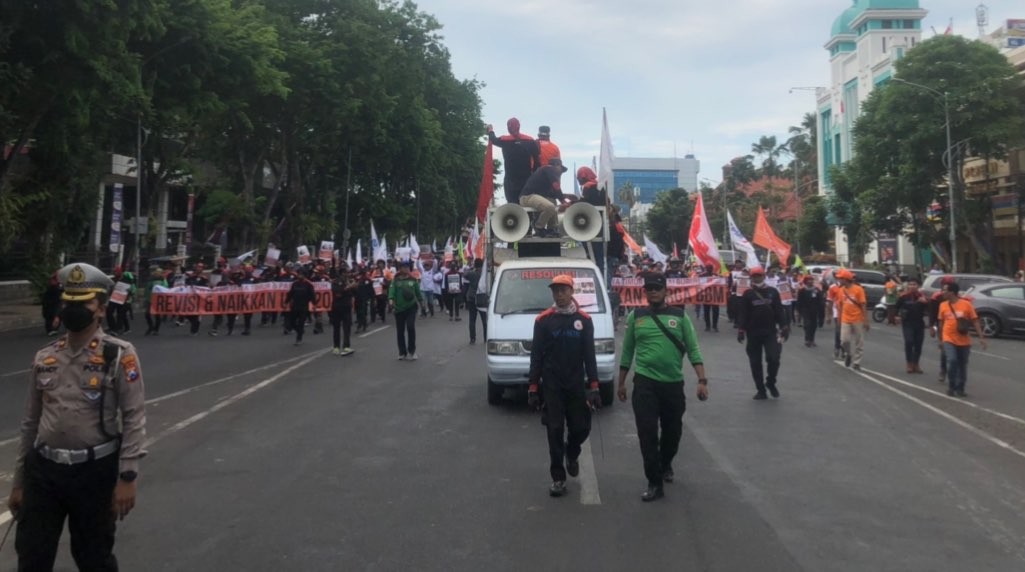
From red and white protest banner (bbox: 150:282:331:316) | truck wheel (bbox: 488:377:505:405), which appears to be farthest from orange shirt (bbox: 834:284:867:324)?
red and white protest banner (bbox: 150:282:331:316)

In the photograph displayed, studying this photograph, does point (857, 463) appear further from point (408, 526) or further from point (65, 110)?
point (65, 110)

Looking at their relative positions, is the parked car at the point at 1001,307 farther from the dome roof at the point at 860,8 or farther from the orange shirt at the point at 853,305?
the dome roof at the point at 860,8

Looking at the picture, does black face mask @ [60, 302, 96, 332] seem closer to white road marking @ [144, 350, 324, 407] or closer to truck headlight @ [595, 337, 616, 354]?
white road marking @ [144, 350, 324, 407]

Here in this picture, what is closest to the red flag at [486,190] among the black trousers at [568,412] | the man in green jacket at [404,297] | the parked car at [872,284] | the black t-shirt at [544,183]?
the black t-shirt at [544,183]

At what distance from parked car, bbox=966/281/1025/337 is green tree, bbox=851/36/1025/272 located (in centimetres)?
1333

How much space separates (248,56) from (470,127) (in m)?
34.2

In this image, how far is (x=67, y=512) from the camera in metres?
3.86

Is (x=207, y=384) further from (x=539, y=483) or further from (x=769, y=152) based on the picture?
(x=769, y=152)

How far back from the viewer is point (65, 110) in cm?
1895

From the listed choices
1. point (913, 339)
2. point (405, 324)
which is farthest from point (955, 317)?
point (405, 324)

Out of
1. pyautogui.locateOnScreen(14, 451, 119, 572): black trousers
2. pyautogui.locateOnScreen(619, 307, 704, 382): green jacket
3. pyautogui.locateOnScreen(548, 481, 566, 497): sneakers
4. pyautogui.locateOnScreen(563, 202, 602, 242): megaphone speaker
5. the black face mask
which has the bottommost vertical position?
pyautogui.locateOnScreen(548, 481, 566, 497): sneakers

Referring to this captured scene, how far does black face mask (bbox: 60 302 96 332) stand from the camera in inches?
149

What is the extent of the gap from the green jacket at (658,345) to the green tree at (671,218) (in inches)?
3006

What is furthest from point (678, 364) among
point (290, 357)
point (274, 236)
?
point (274, 236)
